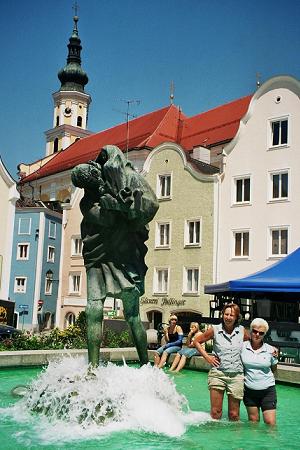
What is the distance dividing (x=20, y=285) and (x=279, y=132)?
25846 millimetres

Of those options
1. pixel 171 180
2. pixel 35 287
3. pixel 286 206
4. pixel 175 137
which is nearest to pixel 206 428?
pixel 286 206

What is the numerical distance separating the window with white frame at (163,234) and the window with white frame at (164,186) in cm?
190

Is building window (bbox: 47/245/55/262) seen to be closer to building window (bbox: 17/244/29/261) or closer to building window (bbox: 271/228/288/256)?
building window (bbox: 17/244/29/261)

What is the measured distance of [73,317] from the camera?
4384 cm

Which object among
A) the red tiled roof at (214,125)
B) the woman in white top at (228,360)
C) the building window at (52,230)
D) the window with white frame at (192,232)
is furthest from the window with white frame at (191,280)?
the woman in white top at (228,360)

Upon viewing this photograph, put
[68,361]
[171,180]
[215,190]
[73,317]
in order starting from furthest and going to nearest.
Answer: [73,317], [171,180], [215,190], [68,361]

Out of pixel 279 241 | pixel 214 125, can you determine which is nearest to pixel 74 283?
pixel 279 241

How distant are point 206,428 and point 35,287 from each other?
42.3 meters

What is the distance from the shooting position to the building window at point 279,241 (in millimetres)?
31469

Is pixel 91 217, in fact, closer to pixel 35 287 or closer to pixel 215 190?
pixel 215 190

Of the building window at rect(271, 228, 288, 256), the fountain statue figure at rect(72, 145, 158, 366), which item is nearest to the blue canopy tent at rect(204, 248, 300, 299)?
the fountain statue figure at rect(72, 145, 158, 366)

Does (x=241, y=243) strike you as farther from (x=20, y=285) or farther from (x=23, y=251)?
(x=20, y=285)

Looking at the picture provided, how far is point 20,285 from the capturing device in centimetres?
4822

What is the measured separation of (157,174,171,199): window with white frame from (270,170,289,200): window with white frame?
779cm
